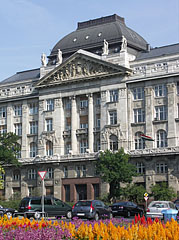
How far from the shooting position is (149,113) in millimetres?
68125

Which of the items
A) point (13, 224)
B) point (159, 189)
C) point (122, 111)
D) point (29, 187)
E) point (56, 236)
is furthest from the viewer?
point (29, 187)

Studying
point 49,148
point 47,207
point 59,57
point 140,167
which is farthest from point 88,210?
point 59,57

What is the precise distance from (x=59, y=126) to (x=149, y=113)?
14.6m

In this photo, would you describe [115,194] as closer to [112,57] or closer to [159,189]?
[159,189]

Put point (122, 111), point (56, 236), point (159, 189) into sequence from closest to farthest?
point (56, 236), point (159, 189), point (122, 111)

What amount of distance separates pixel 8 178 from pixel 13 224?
61.7 metres

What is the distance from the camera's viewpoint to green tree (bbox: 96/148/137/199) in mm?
62625

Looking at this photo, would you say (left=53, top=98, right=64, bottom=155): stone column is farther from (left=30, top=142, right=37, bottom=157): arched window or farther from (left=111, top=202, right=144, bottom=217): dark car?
(left=111, top=202, right=144, bottom=217): dark car

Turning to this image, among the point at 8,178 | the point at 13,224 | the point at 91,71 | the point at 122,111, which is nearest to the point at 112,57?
the point at 91,71

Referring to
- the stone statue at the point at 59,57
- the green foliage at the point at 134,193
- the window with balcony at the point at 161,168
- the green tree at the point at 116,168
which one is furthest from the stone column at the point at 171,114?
the stone statue at the point at 59,57

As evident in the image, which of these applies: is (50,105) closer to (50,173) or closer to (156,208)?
(50,173)

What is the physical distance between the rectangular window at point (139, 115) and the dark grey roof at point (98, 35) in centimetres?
1179

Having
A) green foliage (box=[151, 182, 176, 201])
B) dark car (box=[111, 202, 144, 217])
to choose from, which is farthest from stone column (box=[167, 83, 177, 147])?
dark car (box=[111, 202, 144, 217])

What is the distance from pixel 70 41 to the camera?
80.6 metres
